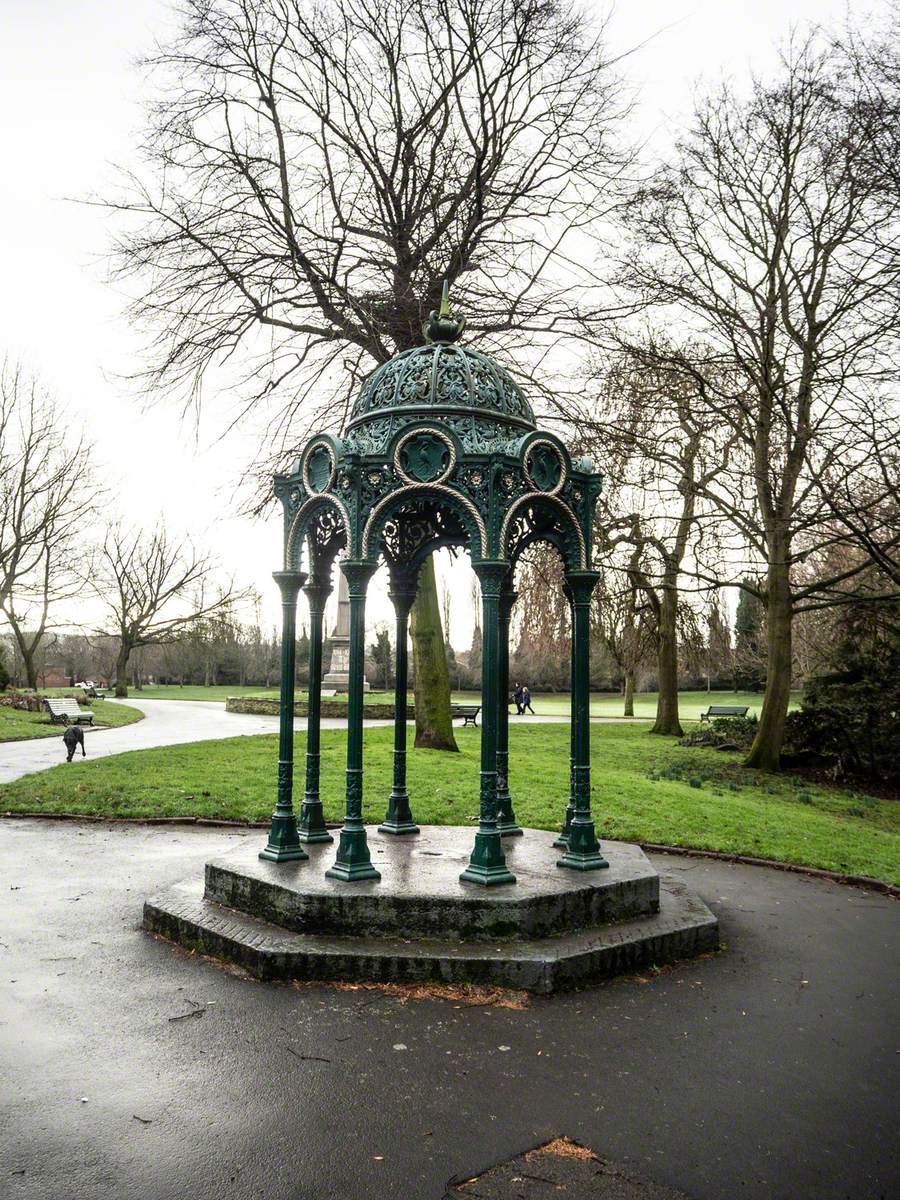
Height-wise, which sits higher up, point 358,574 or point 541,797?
point 358,574

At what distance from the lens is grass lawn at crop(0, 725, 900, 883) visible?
11109mm

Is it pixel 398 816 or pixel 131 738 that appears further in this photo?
pixel 131 738

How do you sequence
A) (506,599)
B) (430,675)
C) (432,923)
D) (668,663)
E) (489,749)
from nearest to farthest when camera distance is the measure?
(432,923) < (489,749) < (506,599) < (430,675) < (668,663)

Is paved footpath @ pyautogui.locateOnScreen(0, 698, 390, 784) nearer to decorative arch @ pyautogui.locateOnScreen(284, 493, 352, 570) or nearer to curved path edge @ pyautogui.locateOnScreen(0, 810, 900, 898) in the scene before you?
curved path edge @ pyautogui.locateOnScreen(0, 810, 900, 898)

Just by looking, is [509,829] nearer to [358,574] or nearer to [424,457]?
[358,574]

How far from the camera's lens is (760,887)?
8688 millimetres

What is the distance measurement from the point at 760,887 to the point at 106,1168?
6.98m

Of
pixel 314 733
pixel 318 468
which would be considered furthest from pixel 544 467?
pixel 314 733

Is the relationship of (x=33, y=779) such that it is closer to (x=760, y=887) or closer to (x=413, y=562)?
(x=413, y=562)

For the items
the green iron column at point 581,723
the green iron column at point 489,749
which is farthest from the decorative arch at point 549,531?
the green iron column at point 489,749

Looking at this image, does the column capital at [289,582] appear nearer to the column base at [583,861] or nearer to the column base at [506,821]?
the column base at [506,821]

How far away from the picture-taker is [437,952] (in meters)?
5.59

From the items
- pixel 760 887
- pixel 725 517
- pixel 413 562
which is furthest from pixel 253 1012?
pixel 725 517

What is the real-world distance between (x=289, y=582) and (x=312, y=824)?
224 cm
